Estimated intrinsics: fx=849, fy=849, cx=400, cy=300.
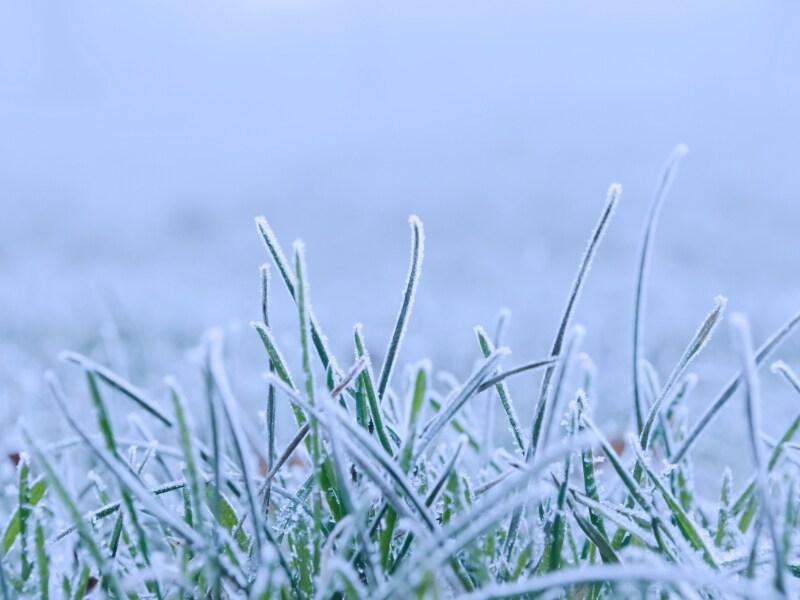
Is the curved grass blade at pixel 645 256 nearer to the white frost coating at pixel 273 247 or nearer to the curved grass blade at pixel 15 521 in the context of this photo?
the white frost coating at pixel 273 247

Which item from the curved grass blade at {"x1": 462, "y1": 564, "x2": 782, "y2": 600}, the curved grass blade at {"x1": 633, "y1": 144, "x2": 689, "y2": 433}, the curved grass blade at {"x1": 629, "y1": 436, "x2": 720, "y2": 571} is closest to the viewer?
the curved grass blade at {"x1": 462, "y1": 564, "x2": 782, "y2": 600}

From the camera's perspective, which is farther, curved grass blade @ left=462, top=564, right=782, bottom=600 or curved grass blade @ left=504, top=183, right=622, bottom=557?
curved grass blade @ left=504, top=183, right=622, bottom=557

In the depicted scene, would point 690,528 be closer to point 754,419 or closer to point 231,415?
point 754,419

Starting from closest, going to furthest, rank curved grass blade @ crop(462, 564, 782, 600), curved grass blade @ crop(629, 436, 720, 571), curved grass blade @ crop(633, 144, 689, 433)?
curved grass blade @ crop(462, 564, 782, 600) < curved grass blade @ crop(629, 436, 720, 571) < curved grass blade @ crop(633, 144, 689, 433)

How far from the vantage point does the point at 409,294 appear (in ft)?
1.36

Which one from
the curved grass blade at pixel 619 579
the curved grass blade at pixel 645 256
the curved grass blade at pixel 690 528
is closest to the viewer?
the curved grass blade at pixel 619 579

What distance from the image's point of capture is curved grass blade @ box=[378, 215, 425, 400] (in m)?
0.40

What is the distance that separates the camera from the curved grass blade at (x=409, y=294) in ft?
1.31

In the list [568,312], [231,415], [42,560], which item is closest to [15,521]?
[42,560]

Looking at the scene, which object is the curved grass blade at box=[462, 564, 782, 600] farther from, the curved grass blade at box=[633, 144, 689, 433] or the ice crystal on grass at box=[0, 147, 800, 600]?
the curved grass blade at box=[633, 144, 689, 433]

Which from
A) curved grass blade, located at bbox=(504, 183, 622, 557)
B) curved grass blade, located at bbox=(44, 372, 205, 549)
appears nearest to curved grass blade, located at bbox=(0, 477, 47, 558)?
curved grass blade, located at bbox=(44, 372, 205, 549)

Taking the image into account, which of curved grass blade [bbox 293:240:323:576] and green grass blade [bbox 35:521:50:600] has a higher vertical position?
curved grass blade [bbox 293:240:323:576]

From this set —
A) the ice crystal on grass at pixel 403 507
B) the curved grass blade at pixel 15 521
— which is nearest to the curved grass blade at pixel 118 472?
the ice crystal on grass at pixel 403 507

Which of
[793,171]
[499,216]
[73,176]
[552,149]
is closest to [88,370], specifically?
[499,216]
